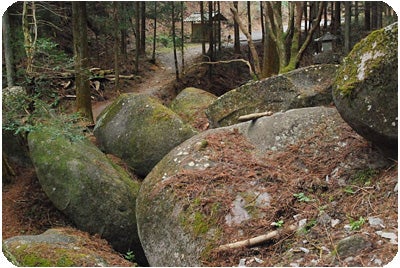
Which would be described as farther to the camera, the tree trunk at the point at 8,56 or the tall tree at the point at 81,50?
the tall tree at the point at 81,50

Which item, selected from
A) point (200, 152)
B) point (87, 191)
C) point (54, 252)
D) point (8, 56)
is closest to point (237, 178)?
point (200, 152)

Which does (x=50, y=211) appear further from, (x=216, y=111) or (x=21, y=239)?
(x=216, y=111)

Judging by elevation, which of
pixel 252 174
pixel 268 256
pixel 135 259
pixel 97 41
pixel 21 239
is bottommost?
pixel 135 259

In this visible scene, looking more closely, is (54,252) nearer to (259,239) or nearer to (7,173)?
(259,239)

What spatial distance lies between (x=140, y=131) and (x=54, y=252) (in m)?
3.73

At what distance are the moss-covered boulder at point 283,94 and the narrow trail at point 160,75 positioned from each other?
26.6 ft

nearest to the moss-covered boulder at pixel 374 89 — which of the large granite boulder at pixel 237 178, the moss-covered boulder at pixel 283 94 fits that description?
the large granite boulder at pixel 237 178

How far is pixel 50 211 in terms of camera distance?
311 inches

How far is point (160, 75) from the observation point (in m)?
21.3

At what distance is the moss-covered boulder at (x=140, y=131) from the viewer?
330 inches

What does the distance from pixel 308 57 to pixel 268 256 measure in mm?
17641

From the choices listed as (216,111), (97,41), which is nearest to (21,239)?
(216,111)

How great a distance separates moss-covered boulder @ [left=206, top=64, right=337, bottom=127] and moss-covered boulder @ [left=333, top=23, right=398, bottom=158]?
2.85 metres

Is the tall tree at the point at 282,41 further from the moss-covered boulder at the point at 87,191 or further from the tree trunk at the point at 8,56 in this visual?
the tree trunk at the point at 8,56
